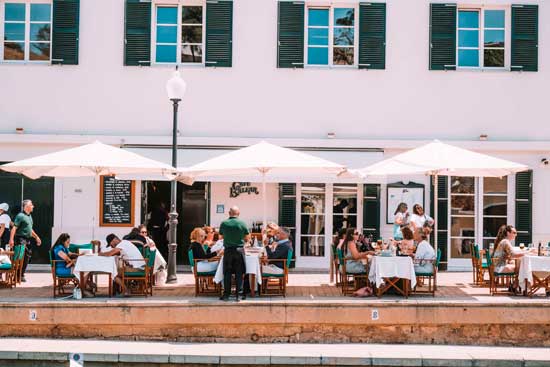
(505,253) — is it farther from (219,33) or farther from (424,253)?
(219,33)

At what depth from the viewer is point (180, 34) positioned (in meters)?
18.2

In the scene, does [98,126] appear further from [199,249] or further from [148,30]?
[199,249]

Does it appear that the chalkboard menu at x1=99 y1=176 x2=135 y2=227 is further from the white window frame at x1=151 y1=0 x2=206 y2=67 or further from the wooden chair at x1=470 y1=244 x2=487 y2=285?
the wooden chair at x1=470 y1=244 x2=487 y2=285

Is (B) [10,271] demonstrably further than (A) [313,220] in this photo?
No

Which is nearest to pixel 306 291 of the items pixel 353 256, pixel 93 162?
pixel 353 256

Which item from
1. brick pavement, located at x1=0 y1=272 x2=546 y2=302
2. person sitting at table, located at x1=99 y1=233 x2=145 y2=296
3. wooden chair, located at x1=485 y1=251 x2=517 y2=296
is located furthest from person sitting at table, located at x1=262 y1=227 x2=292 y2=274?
wooden chair, located at x1=485 y1=251 x2=517 y2=296

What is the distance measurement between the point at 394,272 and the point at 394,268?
6cm

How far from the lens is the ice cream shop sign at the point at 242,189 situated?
59.3 ft

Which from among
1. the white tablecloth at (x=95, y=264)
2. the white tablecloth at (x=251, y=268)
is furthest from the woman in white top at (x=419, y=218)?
the white tablecloth at (x=95, y=264)

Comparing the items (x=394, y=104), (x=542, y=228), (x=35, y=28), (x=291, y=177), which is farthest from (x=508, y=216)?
(x=35, y=28)

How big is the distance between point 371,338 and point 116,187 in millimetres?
8193

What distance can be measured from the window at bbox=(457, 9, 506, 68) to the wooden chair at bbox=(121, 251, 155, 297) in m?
9.10

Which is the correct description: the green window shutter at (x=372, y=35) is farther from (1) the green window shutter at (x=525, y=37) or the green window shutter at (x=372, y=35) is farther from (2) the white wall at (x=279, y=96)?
(1) the green window shutter at (x=525, y=37)

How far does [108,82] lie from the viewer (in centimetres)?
1820
